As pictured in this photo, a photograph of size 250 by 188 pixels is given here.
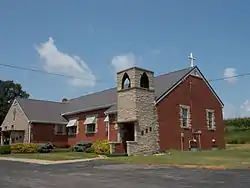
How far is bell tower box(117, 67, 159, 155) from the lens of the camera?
3089 centimetres

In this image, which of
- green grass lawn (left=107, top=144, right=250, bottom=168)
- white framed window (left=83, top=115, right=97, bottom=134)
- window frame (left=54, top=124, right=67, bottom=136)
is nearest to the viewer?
green grass lawn (left=107, top=144, right=250, bottom=168)

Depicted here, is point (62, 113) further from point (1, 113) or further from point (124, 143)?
point (1, 113)

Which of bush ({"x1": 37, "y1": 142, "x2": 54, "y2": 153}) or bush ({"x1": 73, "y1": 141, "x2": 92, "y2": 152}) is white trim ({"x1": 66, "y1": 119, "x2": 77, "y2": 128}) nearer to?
bush ({"x1": 37, "y1": 142, "x2": 54, "y2": 153})

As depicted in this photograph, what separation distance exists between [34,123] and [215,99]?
840 inches

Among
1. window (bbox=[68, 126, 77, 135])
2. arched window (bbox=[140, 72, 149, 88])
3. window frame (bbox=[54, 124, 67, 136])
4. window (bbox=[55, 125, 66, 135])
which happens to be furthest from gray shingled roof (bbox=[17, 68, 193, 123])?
arched window (bbox=[140, 72, 149, 88])

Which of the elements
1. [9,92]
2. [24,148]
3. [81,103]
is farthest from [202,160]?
[9,92]

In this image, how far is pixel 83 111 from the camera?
42531 mm

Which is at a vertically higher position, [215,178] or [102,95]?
[102,95]

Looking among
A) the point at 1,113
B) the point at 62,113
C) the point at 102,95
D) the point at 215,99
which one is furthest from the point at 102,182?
the point at 1,113

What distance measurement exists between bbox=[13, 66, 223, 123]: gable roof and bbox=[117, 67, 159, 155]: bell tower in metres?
1.97

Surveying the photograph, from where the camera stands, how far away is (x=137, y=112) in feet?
101

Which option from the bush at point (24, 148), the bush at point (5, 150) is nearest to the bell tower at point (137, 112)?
the bush at point (24, 148)

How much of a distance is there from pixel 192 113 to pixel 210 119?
349 centimetres

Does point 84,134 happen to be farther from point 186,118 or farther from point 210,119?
point 210,119
